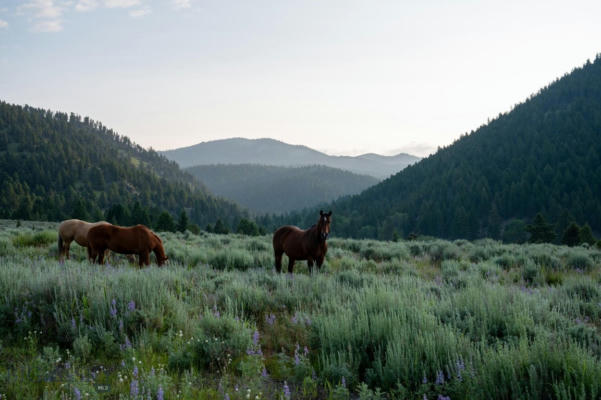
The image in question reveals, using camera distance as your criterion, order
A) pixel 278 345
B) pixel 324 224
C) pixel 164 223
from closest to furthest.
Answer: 1. pixel 278 345
2. pixel 324 224
3. pixel 164 223

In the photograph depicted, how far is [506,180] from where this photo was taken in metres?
116

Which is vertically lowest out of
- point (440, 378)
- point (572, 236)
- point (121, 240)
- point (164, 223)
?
point (572, 236)

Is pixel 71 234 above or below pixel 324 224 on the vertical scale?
below

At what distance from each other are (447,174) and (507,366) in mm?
138423

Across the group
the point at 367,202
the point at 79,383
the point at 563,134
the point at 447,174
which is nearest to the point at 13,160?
the point at 367,202

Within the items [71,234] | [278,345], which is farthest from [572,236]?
[71,234]

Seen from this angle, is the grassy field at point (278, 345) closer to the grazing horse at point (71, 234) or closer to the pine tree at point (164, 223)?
the grazing horse at point (71, 234)

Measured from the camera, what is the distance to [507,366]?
270cm

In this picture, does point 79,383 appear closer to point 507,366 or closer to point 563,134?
point 507,366

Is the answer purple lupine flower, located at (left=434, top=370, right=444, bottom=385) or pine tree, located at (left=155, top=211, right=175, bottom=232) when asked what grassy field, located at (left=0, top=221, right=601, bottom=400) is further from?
pine tree, located at (left=155, top=211, right=175, bottom=232)

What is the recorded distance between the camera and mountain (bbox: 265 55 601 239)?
99250 mm

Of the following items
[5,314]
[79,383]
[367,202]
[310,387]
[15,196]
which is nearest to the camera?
[79,383]

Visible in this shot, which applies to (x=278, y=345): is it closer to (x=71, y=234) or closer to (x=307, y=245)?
(x=307, y=245)

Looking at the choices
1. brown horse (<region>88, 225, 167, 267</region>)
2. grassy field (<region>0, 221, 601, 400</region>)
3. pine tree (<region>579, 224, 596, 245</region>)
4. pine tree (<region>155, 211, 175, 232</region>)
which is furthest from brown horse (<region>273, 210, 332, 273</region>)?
pine tree (<region>155, 211, 175, 232</region>)
